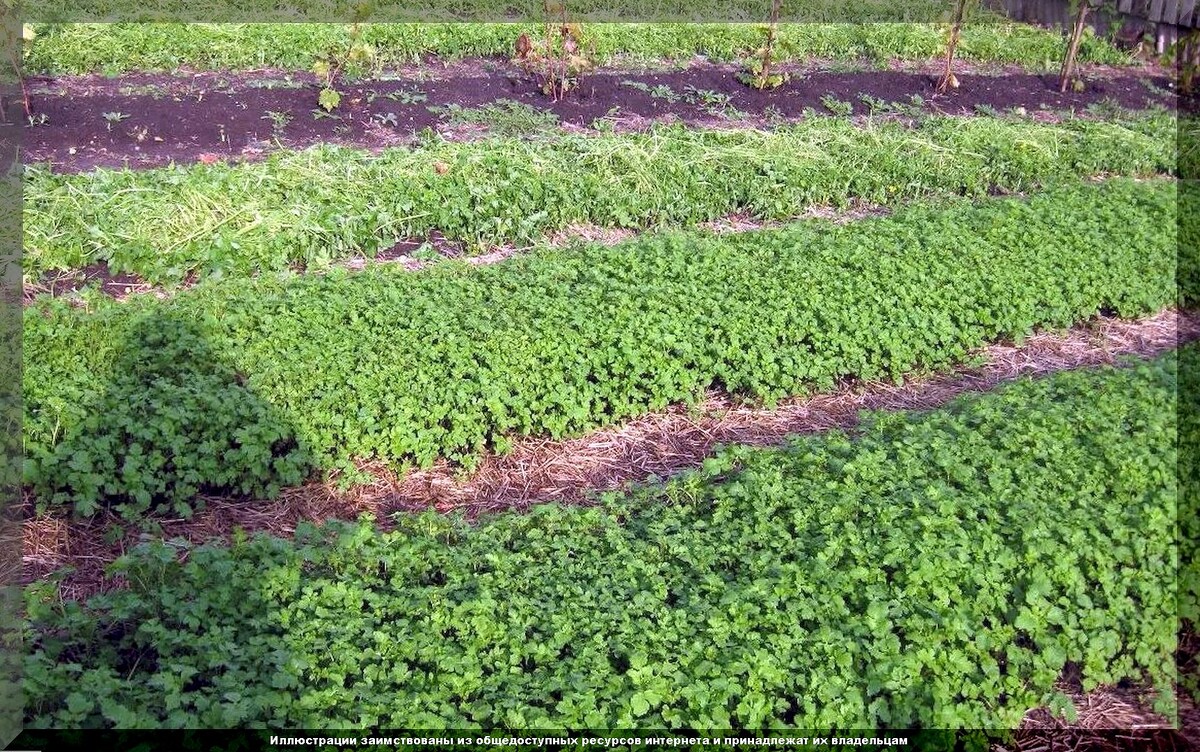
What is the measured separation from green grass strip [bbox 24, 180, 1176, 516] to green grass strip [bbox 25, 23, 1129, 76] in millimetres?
5829

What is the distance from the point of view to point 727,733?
3.17 m

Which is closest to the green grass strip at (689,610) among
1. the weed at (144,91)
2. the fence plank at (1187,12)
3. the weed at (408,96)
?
the weed at (408,96)

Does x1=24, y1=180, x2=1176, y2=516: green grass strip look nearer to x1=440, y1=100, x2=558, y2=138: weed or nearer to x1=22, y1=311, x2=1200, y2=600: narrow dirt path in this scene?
x1=22, y1=311, x2=1200, y2=600: narrow dirt path

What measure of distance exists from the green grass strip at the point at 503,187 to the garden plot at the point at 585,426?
0.04m

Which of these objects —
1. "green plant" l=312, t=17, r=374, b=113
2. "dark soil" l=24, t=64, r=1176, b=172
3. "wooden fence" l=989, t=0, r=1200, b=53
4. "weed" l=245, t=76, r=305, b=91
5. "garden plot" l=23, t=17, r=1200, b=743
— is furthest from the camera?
"wooden fence" l=989, t=0, r=1200, b=53

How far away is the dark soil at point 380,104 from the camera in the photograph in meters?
8.41

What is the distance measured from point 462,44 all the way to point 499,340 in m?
7.54

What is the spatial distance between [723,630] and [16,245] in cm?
557

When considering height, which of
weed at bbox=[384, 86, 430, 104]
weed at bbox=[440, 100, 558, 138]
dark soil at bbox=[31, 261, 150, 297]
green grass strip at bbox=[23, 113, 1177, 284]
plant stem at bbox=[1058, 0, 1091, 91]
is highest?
plant stem at bbox=[1058, 0, 1091, 91]

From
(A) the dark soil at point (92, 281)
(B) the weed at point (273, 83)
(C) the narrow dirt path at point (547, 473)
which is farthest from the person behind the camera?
(B) the weed at point (273, 83)

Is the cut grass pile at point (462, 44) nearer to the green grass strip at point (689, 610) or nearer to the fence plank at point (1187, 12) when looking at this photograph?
the fence plank at point (1187, 12)

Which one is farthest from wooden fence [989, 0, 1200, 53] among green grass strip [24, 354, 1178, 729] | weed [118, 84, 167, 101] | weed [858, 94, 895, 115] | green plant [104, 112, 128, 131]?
green plant [104, 112, 128, 131]

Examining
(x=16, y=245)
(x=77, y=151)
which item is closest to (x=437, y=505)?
(x=16, y=245)

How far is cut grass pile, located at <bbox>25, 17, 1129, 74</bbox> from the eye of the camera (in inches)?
402
